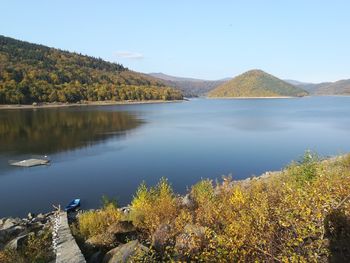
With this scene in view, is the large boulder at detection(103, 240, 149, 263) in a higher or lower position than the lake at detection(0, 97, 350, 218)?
higher

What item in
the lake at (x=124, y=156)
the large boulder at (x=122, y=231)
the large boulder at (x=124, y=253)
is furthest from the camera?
the lake at (x=124, y=156)

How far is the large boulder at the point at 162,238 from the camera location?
34.1 feet

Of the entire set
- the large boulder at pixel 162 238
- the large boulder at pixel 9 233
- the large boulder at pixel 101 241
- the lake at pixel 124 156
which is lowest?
the lake at pixel 124 156

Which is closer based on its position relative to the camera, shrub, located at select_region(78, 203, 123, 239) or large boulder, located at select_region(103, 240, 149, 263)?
large boulder, located at select_region(103, 240, 149, 263)

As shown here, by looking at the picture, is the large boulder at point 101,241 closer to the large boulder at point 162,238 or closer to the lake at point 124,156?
the large boulder at point 162,238

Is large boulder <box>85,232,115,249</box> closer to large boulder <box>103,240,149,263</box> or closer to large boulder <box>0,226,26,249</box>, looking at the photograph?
large boulder <box>103,240,149,263</box>

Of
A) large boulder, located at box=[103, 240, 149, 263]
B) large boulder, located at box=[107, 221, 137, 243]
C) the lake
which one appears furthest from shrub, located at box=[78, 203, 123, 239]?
Answer: the lake

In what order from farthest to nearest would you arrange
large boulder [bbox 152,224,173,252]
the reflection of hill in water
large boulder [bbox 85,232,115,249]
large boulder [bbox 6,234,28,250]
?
1. the reflection of hill in water
2. large boulder [bbox 6,234,28,250]
3. large boulder [bbox 85,232,115,249]
4. large boulder [bbox 152,224,173,252]

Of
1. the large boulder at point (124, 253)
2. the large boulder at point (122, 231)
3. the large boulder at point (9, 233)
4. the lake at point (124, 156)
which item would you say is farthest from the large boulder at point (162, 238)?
the lake at point (124, 156)

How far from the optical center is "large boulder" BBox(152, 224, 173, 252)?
10383 mm

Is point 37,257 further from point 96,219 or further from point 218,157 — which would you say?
point 218,157

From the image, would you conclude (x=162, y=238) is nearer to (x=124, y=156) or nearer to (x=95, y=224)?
(x=95, y=224)

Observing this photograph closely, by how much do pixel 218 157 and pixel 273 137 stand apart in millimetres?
22051

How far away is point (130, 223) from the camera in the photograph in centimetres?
1312
